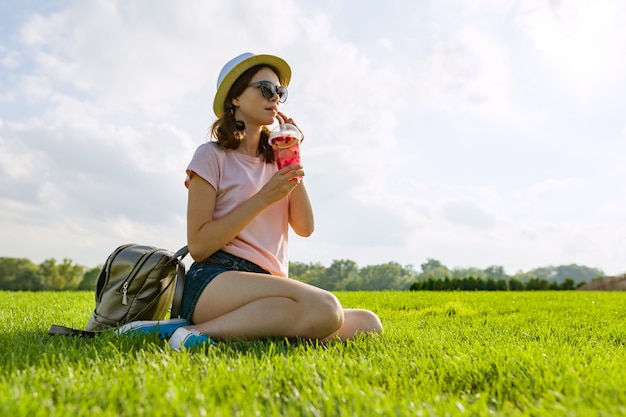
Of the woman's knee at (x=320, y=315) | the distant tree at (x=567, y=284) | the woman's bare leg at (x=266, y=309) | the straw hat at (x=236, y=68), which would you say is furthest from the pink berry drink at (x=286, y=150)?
the distant tree at (x=567, y=284)

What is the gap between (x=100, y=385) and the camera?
2.05 m

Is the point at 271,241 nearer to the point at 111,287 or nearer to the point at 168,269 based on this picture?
the point at 168,269

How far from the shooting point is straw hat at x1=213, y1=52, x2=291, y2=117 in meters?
3.61

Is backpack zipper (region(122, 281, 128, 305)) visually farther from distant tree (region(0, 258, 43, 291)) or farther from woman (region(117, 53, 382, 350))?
distant tree (region(0, 258, 43, 291))

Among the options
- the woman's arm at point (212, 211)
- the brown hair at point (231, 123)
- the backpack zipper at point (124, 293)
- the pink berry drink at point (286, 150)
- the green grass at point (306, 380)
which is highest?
the brown hair at point (231, 123)

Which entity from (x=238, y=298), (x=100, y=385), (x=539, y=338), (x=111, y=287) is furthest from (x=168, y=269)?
(x=539, y=338)

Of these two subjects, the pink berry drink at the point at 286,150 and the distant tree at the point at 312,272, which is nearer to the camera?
the pink berry drink at the point at 286,150

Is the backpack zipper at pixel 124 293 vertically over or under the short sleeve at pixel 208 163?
under

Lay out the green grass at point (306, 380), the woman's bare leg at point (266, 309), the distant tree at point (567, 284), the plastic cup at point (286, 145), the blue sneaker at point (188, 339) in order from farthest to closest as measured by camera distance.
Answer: the distant tree at point (567, 284)
the plastic cup at point (286, 145)
the woman's bare leg at point (266, 309)
the blue sneaker at point (188, 339)
the green grass at point (306, 380)

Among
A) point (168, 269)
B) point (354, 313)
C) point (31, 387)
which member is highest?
point (168, 269)

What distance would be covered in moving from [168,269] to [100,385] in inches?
61.8

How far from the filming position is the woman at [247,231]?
10.4 feet

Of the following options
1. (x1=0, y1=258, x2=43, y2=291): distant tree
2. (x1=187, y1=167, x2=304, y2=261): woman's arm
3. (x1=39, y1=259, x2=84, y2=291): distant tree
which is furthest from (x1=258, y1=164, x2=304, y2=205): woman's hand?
(x1=39, y1=259, x2=84, y2=291): distant tree

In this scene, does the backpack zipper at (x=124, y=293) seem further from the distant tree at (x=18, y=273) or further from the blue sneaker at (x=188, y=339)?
the distant tree at (x=18, y=273)
